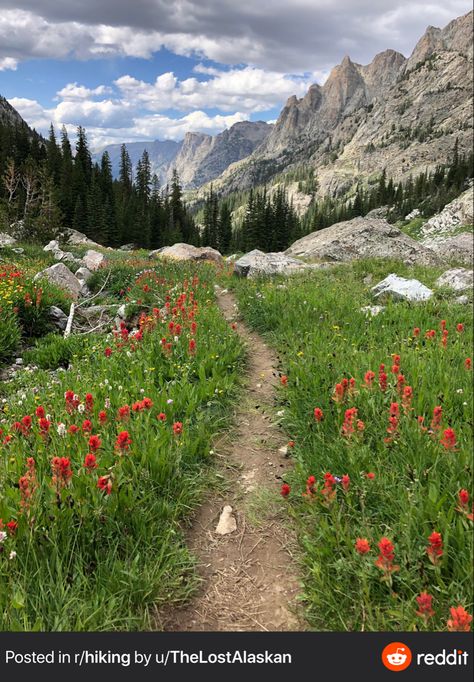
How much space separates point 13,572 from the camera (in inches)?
115

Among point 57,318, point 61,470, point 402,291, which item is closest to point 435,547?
point 61,470

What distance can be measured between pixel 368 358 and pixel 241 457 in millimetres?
2432

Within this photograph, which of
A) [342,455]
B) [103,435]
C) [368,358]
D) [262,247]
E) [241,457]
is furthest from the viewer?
[262,247]

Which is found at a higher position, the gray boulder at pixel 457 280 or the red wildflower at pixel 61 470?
the gray boulder at pixel 457 280

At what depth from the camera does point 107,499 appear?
341 centimetres

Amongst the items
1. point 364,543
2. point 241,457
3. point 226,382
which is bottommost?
point 241,457

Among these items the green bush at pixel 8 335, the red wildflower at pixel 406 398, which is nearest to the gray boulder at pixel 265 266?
the green bush at pixel 8 335

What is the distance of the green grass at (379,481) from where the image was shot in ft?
8.85

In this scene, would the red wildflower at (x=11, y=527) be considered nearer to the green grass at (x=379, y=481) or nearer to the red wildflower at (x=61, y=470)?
the red wildflower at (x=61, y=470)

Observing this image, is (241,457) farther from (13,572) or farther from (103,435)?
(13,572)

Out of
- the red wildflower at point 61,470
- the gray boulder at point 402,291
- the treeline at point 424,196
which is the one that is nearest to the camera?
the red wildflower at point 61,470

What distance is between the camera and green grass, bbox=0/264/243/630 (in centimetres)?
279
